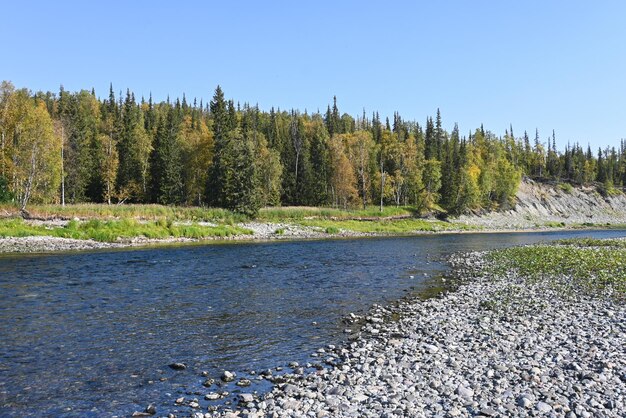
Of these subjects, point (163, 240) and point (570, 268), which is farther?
point (163, 240)

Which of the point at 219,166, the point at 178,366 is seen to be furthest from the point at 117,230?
the point at 178,366

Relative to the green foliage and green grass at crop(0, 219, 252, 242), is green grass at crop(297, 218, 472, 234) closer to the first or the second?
green grass at crop(0, 219, 252, 242)

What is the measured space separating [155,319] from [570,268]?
21.6 meters

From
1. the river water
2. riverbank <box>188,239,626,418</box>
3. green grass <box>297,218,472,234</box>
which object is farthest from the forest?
riverbank <box>188,239,626,418</box>

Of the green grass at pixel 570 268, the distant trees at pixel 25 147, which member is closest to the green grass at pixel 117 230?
the distant trees at pixel 25 147

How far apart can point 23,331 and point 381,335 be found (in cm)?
1076

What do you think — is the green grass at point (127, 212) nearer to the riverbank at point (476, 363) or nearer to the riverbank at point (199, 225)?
the riverbank at point (199, 225)

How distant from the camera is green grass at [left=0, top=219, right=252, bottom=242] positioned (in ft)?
136

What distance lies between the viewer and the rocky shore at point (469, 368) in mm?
7996

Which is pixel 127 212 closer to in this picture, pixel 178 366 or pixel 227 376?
pixel 178 366

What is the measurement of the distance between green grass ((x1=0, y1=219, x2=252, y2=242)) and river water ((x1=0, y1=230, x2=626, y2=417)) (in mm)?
11569

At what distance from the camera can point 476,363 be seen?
1027 cm

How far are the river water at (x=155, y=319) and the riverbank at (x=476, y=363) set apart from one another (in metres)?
1.57

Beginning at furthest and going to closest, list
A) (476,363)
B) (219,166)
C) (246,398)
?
(219,166) → (476,363) → (246,398)
